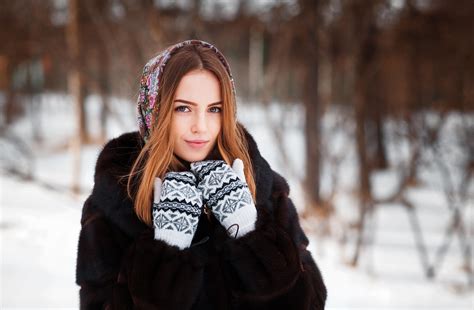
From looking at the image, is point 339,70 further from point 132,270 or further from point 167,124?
point 132,270

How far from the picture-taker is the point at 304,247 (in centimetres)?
180

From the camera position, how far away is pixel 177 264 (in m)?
1.41

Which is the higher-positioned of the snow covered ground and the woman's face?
the woman's face

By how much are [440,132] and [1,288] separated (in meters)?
4.38

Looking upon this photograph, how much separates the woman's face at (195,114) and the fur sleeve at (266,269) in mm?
288

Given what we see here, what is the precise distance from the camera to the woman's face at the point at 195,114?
1.53 metres

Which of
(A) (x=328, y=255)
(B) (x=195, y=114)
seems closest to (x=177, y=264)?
(B) (x=195, y=114)

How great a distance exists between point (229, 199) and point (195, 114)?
0.96ft

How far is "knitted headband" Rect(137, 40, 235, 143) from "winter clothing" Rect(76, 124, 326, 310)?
6.2 inches

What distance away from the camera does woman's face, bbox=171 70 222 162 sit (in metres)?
1.53

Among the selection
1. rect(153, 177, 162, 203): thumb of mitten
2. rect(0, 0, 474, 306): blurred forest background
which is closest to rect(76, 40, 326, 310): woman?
rect(153, 177, 162, 203): thumb of mitten

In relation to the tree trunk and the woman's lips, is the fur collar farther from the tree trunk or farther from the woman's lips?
the tree trunk

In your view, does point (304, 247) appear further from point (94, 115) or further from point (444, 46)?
point (94, 115)

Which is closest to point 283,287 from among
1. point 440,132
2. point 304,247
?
point 304,247
